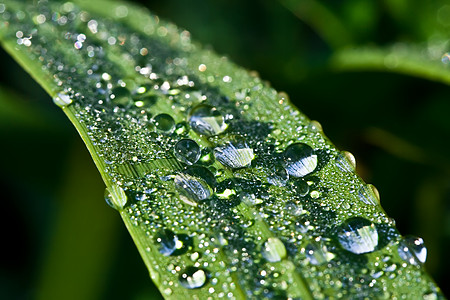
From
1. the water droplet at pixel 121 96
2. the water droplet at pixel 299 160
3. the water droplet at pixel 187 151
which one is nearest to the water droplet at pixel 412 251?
the water droplet at pixel 299 160

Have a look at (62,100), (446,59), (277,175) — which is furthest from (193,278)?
(446,59)

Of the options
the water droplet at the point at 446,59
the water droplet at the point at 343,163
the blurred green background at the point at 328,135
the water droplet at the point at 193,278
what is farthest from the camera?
the blurred green background at the point at 328,135

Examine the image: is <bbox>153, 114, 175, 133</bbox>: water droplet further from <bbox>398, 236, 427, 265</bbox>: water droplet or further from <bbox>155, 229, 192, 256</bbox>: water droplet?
<bbox>398, 236, 427, 265</bbox>: water droplet

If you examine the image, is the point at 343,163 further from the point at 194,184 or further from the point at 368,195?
the point at 194,184

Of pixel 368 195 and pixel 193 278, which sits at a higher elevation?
pixel 368 195

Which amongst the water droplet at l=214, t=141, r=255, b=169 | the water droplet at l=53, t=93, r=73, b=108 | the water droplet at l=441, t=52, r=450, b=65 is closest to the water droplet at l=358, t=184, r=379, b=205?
the water droplet at l=214, t=141, r=255, b=169

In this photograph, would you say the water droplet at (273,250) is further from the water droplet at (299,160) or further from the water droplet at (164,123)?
the water droplet at (164,123)
